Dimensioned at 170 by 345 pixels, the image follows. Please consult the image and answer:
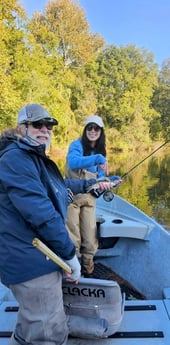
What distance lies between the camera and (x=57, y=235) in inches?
52.9

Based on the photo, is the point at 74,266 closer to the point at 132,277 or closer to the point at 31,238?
the point at 31,238

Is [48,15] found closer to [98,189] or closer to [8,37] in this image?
[8,37]

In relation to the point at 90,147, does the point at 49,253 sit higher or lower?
lower

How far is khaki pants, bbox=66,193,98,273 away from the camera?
2.96 meters

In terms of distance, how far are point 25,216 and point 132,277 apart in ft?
6.75

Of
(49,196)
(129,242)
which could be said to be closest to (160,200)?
(129,242)

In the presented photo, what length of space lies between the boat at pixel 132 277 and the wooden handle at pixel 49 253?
32cm

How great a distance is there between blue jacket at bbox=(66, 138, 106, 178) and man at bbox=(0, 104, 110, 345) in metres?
1.35

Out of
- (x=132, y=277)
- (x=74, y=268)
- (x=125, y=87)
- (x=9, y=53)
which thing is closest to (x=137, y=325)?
(x=74, y=268)

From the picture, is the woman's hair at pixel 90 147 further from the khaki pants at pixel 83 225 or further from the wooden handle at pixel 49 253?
the wooden handle at pixel 49 253

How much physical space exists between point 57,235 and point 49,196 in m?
0.18

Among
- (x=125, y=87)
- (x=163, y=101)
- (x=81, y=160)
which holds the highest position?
(x=125, y=87)

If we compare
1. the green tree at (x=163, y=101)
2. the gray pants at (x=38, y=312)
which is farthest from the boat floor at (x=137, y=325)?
the green tree at (x=163, y=101)

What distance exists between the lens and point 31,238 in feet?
4.44
